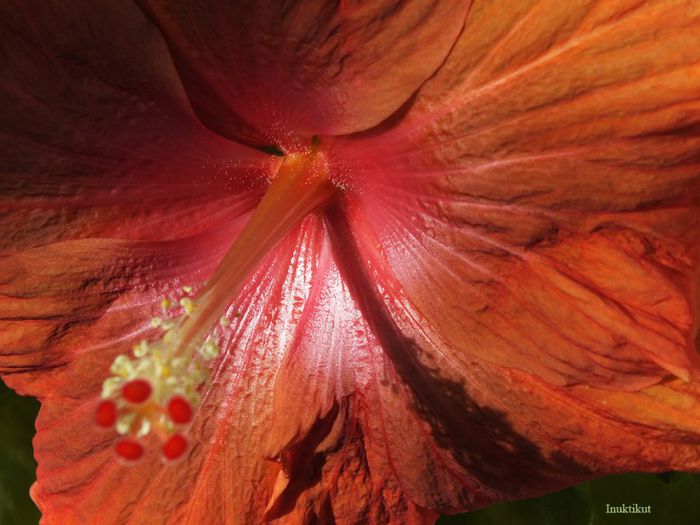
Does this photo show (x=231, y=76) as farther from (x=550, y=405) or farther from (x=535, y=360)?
(x=550, y=405)

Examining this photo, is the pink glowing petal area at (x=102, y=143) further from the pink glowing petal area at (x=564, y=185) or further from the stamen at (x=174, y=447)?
the stamen at (x=174, y=447)

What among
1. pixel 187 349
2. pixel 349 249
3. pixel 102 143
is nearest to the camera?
pixel 187 349

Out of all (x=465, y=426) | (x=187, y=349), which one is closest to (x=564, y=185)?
(x=465, y=426)

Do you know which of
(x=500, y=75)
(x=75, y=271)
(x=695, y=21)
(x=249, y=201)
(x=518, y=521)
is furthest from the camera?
(x=518, y=521)

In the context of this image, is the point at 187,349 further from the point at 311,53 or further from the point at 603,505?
the point at 603,505

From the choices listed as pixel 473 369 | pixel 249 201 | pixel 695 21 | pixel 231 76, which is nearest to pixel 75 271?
pixel 249 201
